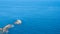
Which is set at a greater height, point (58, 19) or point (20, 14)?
point (20, 14)

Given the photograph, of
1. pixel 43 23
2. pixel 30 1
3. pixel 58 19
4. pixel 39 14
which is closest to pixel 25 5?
pixel 30 1

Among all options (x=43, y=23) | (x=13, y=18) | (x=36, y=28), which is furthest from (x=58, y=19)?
(x=13, y=18)

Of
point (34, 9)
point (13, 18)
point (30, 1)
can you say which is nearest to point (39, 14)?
point (34, 9)

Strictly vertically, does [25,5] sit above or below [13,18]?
above

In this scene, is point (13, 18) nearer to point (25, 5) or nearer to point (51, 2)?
point (25, 5)

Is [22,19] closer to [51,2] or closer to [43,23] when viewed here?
[43,23]

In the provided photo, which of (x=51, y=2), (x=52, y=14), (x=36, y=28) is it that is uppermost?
(x=51, y=2)
